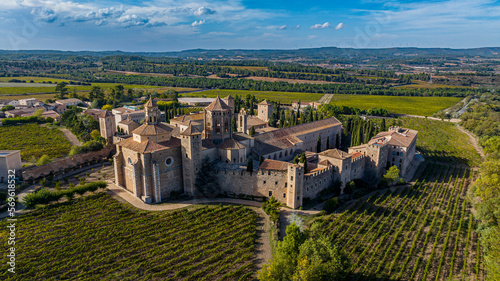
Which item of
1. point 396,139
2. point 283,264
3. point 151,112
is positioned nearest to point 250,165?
point 151,112

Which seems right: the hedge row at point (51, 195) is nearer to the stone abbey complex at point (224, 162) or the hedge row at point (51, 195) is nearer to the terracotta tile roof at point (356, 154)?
the stone abbey complex at point (224, 162)

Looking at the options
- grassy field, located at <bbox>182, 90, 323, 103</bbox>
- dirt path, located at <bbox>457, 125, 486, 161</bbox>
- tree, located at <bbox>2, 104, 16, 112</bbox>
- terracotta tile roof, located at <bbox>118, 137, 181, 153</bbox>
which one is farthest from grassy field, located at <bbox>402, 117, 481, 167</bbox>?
tree, located at <bbox>2, 104, 16, 112</bbox>

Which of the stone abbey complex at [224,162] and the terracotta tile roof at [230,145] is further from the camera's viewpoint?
the terracotta tile roof at [230,145]

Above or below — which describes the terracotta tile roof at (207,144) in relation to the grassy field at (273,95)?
above

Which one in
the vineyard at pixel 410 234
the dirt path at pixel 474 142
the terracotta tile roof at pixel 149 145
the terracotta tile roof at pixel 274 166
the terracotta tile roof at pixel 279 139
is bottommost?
the dirt path at pixel 474 142

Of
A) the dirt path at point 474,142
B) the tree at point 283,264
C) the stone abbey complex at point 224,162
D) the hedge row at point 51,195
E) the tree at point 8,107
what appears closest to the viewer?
the tree at point 283,264

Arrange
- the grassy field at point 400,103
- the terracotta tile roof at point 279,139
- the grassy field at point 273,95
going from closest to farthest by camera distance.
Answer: the terracotta tile roof at point 279,139 → the grassy field at point 400,103 → the grassy field at point 273,95

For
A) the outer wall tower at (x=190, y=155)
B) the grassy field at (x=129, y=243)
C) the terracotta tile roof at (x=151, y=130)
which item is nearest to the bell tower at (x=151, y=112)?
the terracotta tile roof at (x=151, y=130)

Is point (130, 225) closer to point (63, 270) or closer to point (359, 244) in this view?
point (63, 270)
